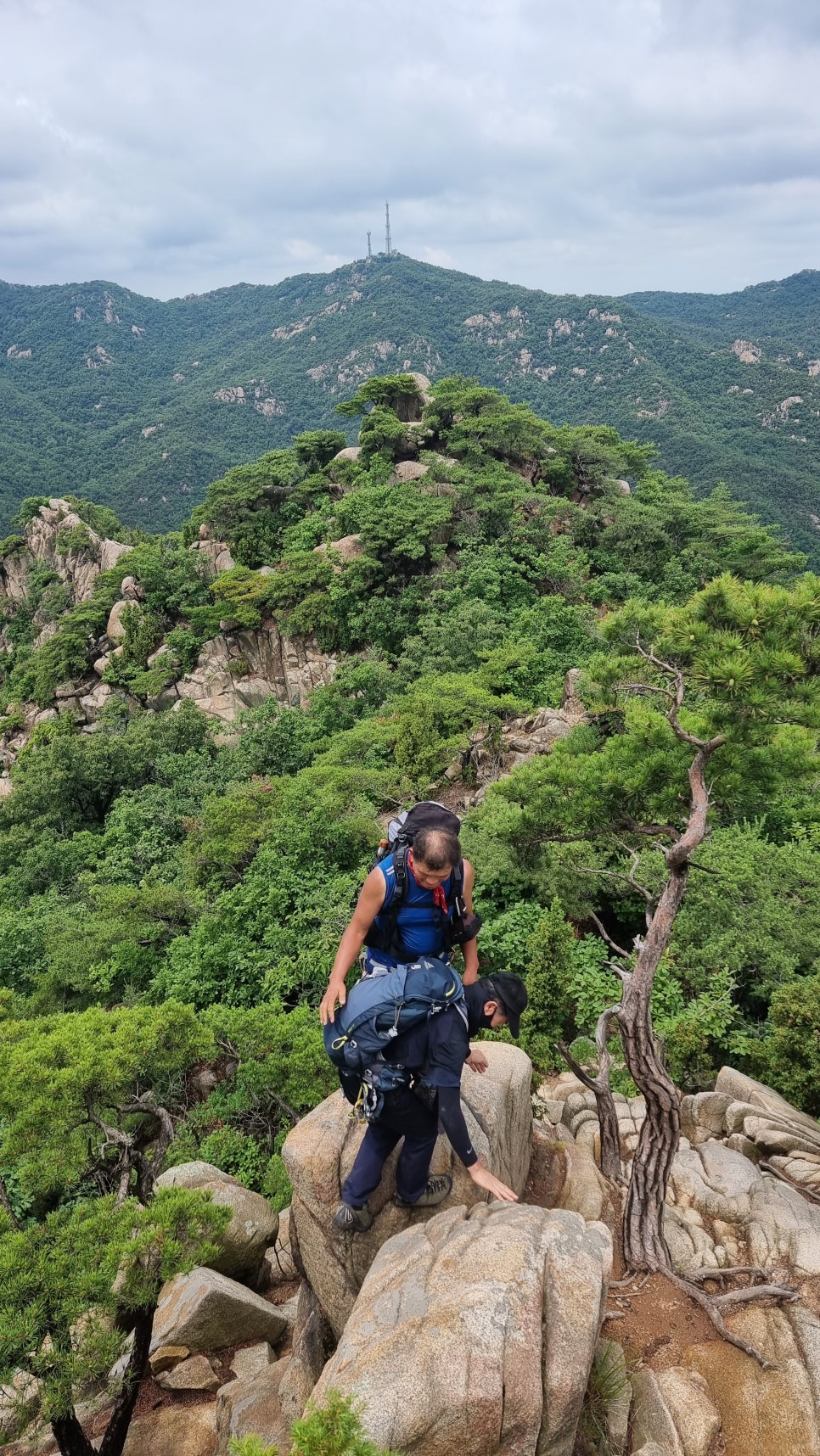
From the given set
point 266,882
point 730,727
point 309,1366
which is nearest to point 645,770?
point 730,727

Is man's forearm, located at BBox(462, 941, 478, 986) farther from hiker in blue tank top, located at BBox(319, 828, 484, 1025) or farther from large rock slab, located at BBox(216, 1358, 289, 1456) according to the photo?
large rock slab, located at BBox(216, 1358, 289, 1456)

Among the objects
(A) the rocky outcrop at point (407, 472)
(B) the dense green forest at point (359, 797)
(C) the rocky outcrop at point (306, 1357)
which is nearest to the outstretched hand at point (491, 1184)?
(C) the rocky outcrop at point (306, 1357)

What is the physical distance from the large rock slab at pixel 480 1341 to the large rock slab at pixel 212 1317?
2.75 m

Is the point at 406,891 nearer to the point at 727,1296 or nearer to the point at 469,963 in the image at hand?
the point at 469,963

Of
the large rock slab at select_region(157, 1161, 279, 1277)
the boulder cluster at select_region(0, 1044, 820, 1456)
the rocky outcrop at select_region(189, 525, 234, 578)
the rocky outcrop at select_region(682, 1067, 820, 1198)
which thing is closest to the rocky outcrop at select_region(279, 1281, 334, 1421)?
the boulder cluster at select_region(0, 1044, 820, 1456)

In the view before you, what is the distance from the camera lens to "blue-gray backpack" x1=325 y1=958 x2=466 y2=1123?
3770 millimetres

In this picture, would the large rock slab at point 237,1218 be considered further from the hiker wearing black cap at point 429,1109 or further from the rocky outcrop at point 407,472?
the rocky outcrop at point 407,472

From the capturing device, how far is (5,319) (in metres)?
A: 159

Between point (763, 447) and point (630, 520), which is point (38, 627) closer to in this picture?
point (630, 520)

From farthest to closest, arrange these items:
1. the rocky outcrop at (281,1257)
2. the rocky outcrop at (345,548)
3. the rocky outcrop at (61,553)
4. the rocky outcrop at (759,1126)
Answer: the rocky outcrop at (61,553) < the rocky outcrop at (345,548) < the rocky outcrop at (281,1257) < the rocky outcrop at (759,1126)

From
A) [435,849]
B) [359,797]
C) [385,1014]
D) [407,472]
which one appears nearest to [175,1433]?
[385,1014]

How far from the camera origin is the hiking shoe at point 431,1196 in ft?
14.5

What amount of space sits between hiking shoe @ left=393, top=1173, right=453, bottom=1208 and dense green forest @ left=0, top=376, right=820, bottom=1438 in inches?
57.6

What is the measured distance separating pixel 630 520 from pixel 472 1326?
2642 cm
